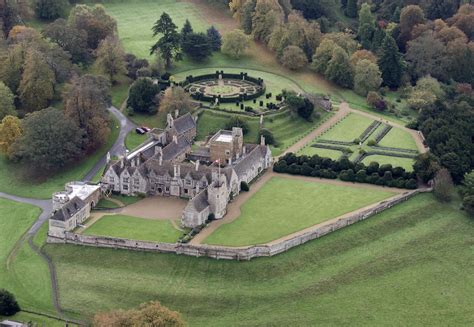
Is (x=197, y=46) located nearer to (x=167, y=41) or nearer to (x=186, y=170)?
(x=167, y=41)

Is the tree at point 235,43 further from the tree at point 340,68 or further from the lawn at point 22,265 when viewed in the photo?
the lawn at point 22,265

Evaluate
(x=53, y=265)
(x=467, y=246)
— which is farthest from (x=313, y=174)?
(x=53, y=265)

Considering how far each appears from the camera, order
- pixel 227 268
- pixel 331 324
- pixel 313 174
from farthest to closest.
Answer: pixel 313 174 < pixel 227 268 < pixel 331 324

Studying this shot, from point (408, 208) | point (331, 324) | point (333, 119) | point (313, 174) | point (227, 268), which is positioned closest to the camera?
point (331, 324)

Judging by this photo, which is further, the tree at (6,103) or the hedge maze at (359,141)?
the tree at (6,103)

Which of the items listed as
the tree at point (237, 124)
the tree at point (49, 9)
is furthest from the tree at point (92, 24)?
the tree at point (237, 124)

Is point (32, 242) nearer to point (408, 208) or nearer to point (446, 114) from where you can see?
point (408, 208)
